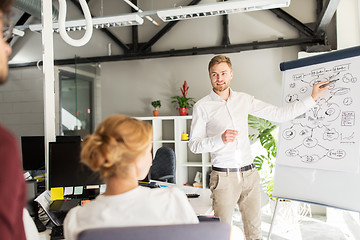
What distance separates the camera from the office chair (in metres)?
3.97

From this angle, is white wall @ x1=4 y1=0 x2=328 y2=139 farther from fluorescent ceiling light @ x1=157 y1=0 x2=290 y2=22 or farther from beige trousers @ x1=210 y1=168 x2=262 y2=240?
beige trousers @ x1=210 y1=168 x2=262 y2=240

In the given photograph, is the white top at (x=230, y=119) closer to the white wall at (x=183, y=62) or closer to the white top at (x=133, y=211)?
the white top at (x=133, y=211)

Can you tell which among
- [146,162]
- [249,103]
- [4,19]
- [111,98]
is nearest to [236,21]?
[111,98]

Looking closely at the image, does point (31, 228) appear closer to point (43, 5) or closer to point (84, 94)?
point (43, 5)

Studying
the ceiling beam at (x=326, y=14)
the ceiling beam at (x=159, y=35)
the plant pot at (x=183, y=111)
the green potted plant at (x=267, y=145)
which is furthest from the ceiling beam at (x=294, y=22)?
the plant pot at (x=183, y=111)

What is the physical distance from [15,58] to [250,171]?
2389 mm

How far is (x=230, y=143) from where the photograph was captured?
94.0 inches

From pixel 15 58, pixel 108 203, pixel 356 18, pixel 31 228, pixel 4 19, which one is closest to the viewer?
pixel 4 19

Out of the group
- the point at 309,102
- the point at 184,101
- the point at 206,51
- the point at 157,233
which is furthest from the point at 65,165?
the point at 206,51

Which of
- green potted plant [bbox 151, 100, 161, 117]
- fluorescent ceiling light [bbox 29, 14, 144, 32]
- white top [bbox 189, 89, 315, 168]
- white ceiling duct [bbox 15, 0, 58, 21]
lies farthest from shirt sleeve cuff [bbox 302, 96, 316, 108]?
green potted plant [bbox 151, 100, 161, 117]

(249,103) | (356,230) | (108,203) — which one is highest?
(249,103)

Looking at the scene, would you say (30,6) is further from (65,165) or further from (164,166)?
(164,166)

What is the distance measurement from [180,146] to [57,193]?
3120 millimetres

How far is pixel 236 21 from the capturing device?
5430 mm
